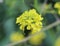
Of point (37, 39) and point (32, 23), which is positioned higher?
point (32, 23)

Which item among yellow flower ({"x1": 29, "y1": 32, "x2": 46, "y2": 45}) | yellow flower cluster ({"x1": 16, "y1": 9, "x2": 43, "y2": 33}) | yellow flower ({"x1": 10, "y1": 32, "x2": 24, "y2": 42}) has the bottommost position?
yellow flower ({"x1": 29, "y1": 32, "x2": 46, "y2": 45})

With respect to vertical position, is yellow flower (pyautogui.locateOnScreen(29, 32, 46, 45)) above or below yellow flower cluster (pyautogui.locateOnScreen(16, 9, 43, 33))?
below

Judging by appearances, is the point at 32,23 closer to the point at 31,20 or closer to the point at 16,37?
the point at 31,20

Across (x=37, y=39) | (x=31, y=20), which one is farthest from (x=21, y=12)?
(x=37, y=39)

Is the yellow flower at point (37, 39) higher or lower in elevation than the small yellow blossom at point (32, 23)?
lower

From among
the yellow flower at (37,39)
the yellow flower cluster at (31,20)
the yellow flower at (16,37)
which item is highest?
the yellow flower cluster at (31,20)
